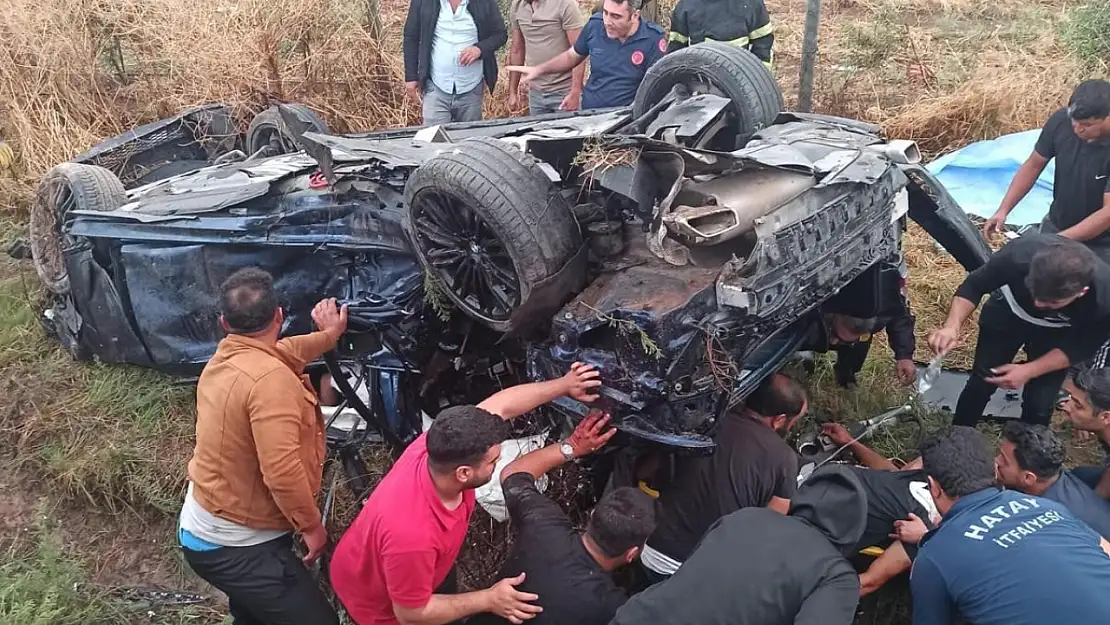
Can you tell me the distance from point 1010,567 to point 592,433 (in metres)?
1.27

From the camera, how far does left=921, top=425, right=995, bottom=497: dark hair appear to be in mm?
2523

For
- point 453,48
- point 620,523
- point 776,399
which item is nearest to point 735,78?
point 776,399

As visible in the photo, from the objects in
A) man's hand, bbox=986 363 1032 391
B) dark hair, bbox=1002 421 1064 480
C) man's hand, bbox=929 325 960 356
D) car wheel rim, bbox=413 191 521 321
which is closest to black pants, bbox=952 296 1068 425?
man's hand, bbox=986 363 1032 391

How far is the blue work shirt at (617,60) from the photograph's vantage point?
17.8 ft

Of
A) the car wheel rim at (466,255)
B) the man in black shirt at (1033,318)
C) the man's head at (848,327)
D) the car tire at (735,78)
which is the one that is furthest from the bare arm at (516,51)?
the man in black shirt at (1033,318)

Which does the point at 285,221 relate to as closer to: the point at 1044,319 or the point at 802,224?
the point at 802,224

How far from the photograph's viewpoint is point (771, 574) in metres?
2.23

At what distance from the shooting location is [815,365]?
4645 mm

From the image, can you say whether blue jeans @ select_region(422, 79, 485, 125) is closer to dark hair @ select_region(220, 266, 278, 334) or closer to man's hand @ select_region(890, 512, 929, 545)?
dark hair @ select_region(220, 266, 278, 334)

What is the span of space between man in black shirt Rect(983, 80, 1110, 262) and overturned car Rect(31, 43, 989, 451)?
0.63 meters

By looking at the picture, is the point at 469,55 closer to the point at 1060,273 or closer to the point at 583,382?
the point at 583,382

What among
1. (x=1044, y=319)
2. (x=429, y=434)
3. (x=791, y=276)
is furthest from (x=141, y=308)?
(x=1044, y=319)

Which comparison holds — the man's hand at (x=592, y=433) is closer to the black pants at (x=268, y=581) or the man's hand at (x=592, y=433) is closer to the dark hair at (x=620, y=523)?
the dark hair at (x=620, y=523)

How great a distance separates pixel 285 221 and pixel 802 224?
2.17 metres
